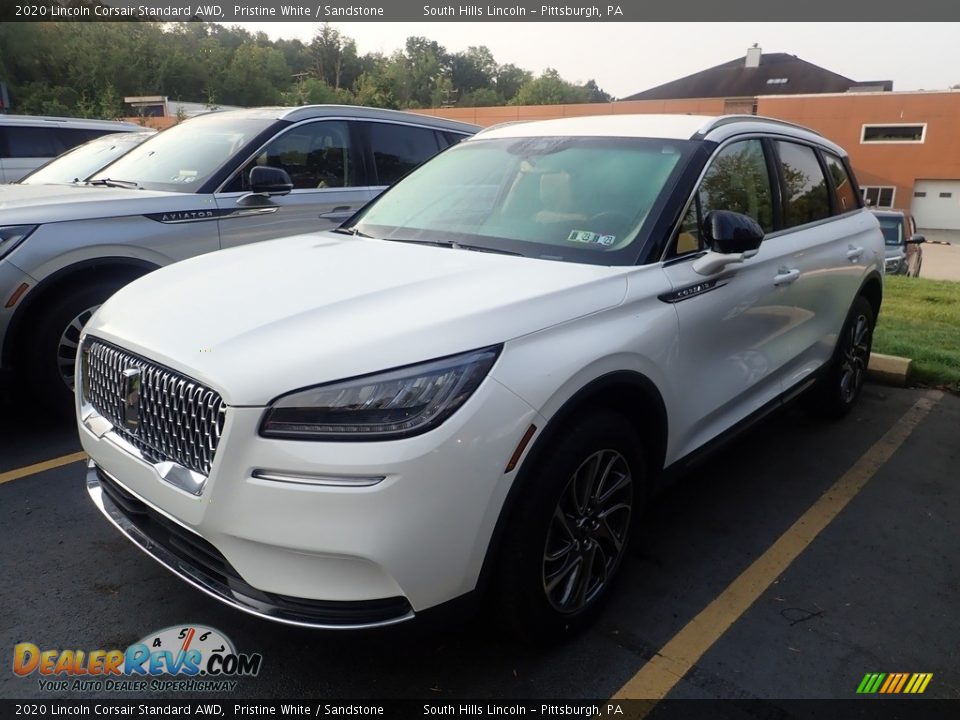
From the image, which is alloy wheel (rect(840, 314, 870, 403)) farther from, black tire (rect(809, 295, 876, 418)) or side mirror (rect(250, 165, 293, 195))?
side mirror (rect(250, 165, 293, 195))

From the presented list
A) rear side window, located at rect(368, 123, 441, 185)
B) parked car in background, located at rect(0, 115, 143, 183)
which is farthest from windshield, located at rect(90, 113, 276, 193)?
parked car in background, located at rect(0, 115, 143, 183)

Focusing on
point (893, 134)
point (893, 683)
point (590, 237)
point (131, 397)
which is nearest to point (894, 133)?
point (893, 134)

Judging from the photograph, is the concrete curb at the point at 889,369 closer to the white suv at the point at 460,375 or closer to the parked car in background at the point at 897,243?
the white suv at the point at 460,375

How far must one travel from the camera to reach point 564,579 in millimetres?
2453

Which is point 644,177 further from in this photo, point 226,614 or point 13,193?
point 13,193

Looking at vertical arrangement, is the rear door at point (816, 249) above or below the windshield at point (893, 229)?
above

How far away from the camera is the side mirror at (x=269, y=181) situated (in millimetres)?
4770

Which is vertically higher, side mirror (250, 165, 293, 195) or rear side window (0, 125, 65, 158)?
rear side window (0, 125, 65, 158)

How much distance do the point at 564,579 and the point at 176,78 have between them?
67520mm

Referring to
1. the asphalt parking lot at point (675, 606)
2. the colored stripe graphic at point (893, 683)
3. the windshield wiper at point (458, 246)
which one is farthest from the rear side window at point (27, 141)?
the colored stripe graphic at point (893, 683)

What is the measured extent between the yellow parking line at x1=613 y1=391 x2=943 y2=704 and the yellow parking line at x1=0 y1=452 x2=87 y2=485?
9.76 ft

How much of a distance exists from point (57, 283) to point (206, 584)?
2.84 meters

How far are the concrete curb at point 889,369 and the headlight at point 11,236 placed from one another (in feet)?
19.2

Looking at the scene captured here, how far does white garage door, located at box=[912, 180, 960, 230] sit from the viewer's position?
108 ft
